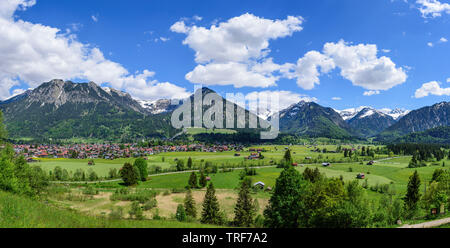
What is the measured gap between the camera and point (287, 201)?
32125mm

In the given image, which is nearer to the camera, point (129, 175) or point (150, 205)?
point (150, 205)

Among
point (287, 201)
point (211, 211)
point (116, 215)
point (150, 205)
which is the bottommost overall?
point (150, 205)

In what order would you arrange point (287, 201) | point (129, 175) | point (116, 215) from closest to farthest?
point (116, 215), point (287, 201), point (129, 175)

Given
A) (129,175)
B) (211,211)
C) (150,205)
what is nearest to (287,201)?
(211,211)

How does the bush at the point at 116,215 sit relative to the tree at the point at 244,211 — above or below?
above

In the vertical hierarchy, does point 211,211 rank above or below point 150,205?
above

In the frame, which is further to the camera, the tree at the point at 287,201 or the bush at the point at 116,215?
the tree at the point at 287,201

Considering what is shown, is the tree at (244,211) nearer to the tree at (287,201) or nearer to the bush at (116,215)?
the tree at (287,201)

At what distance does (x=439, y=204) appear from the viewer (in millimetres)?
41500

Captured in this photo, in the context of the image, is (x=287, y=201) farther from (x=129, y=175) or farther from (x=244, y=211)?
(x=129, y=175)


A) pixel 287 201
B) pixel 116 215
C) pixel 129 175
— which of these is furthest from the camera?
pixel 129 175

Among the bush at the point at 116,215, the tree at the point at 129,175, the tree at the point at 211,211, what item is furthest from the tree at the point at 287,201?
the tree at the point at 129,175

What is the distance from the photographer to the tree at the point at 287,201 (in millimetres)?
32000
